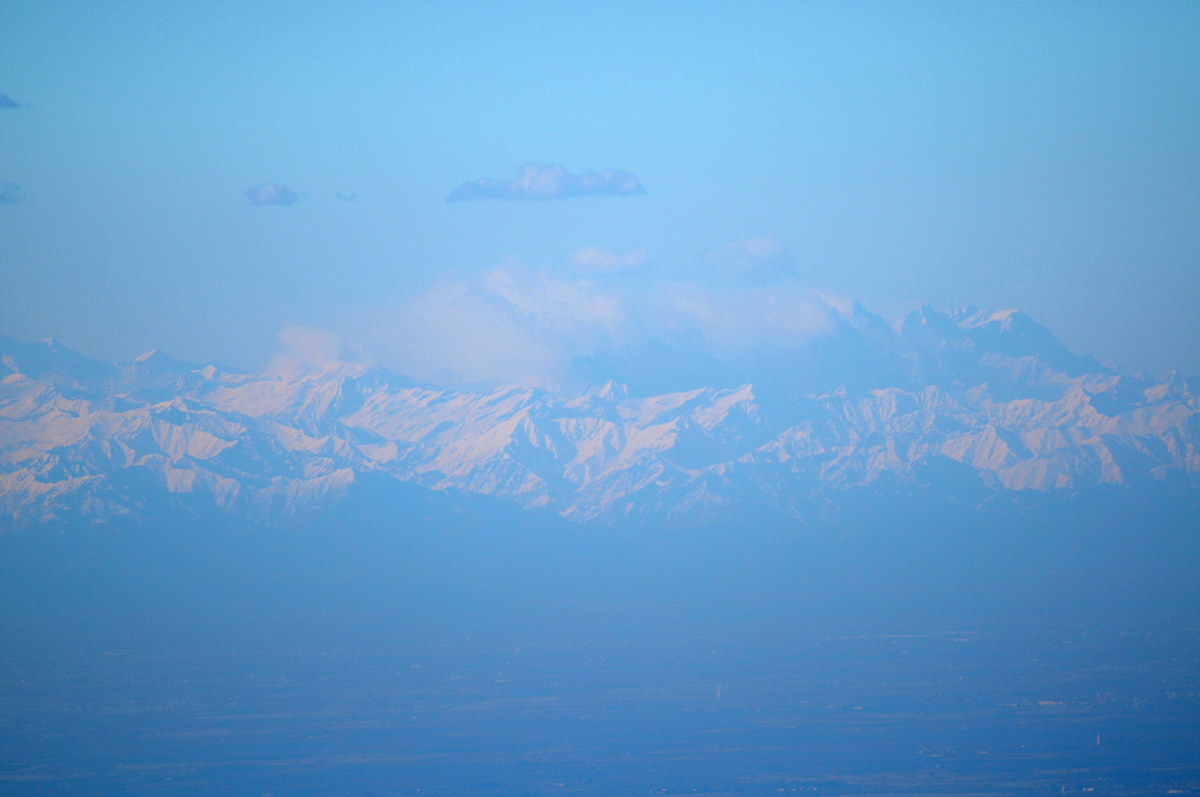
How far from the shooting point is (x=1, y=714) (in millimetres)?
99250

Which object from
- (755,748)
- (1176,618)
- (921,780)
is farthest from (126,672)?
(1176,618)

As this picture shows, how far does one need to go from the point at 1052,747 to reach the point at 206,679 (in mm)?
64477

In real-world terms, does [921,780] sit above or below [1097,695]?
below

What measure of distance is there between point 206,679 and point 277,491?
8688 cm

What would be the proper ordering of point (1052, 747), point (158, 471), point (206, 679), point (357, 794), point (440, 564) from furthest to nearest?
point (158, 471)
point (440, 564)
point (206, 679)
point (1052, 747)
point (357, 794)

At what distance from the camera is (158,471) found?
192500 mm

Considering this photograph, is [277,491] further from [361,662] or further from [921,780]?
[921,780]

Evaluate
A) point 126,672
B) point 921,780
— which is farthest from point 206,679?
point 921,780

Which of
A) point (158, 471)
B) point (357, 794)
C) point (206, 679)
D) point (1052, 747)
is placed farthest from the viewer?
point (158, 471)

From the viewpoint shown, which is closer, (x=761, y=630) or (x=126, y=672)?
(x=126, y=672)

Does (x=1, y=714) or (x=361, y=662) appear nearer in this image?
(x=1, y=714)

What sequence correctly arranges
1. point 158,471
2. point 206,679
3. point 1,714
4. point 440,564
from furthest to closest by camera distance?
point 158,471, point 440,564, point 206,679, point 1,714

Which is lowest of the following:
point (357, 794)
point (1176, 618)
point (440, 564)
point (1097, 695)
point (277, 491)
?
point (357, 794)

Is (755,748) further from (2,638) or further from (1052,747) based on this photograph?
(2,638)
